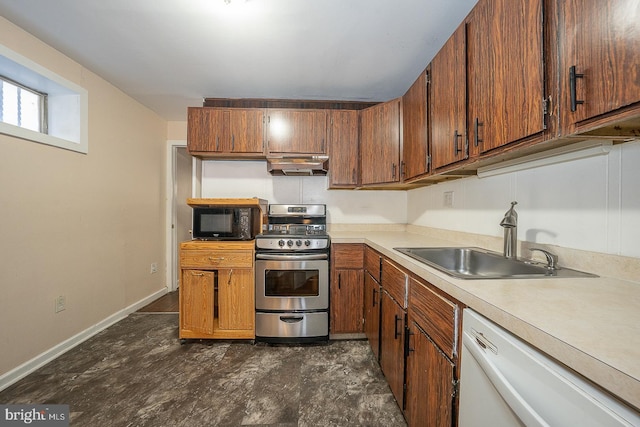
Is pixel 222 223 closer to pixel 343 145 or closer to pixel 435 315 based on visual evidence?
pixel 343 145

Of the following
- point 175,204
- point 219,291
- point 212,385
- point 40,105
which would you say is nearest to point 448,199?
point 219,291

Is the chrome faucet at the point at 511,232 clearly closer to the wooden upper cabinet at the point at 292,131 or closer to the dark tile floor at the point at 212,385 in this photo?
the dark tile floor at the point at 212,385

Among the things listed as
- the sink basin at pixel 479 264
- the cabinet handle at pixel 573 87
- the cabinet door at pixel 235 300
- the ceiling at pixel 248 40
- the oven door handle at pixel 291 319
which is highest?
the ceiling at pixel 248 40

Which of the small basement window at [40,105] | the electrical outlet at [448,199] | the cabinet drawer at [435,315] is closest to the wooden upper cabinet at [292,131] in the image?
the electrical outlet at [448,199]

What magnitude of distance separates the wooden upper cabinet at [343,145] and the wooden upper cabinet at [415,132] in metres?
0.54

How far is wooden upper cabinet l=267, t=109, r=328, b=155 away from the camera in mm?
2486

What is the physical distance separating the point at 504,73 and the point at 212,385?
2.37 m

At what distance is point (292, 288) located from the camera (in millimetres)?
2166

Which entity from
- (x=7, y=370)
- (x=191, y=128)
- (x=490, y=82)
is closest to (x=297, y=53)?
(x=191, y=128)

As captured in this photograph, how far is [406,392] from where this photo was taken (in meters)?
1.31

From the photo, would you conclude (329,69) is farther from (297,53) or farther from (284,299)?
(284,299)

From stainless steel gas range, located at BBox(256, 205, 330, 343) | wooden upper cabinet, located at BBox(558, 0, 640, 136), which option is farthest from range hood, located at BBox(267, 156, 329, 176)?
wooden upper cabinet, located at BBox(558, 0, 640, 136)

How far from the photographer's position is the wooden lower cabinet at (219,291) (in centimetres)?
213

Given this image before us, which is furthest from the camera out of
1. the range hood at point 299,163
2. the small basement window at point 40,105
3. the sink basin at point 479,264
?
the range hood at point 299,163
